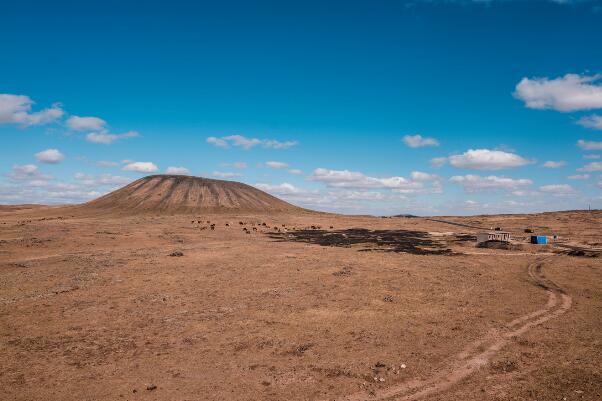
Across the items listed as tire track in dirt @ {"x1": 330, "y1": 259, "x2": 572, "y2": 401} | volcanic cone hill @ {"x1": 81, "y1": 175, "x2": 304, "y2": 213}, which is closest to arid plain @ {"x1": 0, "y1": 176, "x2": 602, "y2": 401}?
tire track in dirt @ {"x1": 330, "y1": 259, "x2": 572, "y2": 401}

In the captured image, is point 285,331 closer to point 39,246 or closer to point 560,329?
point 560,329

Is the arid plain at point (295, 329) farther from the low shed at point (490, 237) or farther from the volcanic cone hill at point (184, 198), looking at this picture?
the volcanic cone hill at point (184, 198)

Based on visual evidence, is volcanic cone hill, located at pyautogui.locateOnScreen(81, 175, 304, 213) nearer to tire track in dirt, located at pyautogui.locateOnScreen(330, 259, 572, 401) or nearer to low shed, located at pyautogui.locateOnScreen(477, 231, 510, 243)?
low shed, located at pyautogui.locateOnScreen(477, 231, 510, 243)

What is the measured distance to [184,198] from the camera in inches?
4894

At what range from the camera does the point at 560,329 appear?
55.5 ft

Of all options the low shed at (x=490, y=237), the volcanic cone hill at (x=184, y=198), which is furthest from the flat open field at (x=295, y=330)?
the volcanic cone hill at (x=184, y=198)

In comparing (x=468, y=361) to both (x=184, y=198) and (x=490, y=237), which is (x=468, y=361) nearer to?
(x=490, y=237)

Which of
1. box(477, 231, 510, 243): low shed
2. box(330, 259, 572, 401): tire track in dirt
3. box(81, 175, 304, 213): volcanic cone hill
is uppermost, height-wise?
box(81, 175, 304, 213): volcanic cone hill

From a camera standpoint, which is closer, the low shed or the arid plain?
the arid plain

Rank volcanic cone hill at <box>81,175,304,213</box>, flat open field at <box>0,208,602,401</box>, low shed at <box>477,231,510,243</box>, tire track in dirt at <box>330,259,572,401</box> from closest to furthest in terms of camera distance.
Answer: tire track in dirt at <box>330,259,572,401</box> < flat open field at <box>0,208,602,401</box> < low shed at <box>477,231,510,243</box> < volcanic cone hill at <box>81,175,304,213</box>

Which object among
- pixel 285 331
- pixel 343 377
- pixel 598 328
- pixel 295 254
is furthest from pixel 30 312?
pixel 598 328

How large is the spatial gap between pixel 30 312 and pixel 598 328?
26598mm

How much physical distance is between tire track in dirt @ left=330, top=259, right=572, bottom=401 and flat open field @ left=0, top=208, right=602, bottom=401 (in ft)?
0.21

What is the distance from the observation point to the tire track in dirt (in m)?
11.5
